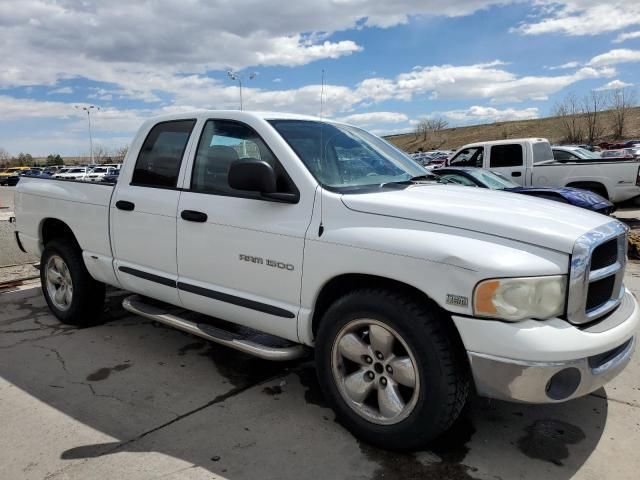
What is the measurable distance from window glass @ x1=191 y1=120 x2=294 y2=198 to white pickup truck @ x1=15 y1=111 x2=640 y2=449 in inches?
0.5

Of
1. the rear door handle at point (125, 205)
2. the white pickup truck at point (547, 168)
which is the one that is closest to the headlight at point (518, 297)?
the rear door handle at point (125, 205)

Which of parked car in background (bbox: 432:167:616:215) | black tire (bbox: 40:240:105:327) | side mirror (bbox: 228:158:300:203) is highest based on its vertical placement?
side mirror (bbox: 228:158:300:203)

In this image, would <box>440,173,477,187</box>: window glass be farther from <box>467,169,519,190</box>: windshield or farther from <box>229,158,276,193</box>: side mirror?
<box>229,158,276,193</box>: side mirror

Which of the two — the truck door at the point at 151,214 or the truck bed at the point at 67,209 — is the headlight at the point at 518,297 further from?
the truck bed at the point at 67,209

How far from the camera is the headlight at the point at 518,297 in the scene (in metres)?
2.48

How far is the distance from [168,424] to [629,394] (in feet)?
10.2

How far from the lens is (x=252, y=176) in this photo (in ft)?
10.3

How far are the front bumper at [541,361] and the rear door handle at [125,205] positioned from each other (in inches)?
109

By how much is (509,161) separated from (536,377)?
1176 cm

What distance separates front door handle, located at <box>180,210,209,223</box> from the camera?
3.65 m

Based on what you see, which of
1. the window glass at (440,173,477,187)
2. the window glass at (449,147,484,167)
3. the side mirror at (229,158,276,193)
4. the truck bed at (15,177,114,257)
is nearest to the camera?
the side mirror at (229,158,276,193)

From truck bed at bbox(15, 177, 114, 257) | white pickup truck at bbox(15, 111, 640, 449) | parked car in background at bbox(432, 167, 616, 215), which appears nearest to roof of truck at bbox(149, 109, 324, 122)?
white pickup truck at bbox(15, 111, 640, 449)

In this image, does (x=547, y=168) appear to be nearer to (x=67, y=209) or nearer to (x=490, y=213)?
(x=490, y=213)

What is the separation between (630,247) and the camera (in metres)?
8.37
